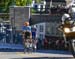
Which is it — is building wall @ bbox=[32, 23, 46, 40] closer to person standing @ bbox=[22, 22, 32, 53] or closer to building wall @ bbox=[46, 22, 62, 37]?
building wall @ bbox=[46, 22, 62, 37]

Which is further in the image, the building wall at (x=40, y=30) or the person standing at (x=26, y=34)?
the building wall at (x=40, y=30)

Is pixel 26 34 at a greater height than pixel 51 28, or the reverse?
pixel 26 34

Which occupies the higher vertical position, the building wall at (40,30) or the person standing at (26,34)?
the person standing at (26,34)

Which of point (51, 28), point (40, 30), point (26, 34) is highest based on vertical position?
point (26, 34)

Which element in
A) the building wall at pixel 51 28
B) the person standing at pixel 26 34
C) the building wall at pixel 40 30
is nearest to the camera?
the person standing at pixel 26 34

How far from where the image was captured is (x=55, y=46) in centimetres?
2138

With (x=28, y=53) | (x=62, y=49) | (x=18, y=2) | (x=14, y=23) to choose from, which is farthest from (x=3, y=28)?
(x=18, y=2)

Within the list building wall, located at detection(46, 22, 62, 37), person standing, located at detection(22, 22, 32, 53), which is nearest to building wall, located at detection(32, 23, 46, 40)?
building wall, located at detection(46, 22, 62, 37)

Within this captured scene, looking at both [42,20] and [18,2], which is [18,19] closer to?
[42,20]

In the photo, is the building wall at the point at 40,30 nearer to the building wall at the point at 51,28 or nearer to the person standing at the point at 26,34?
the building wall at the point at 51,28

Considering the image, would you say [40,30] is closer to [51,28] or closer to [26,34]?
[51,28]

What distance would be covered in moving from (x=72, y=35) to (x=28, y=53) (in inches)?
281

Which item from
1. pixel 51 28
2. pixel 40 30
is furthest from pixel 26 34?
pixel 51 28

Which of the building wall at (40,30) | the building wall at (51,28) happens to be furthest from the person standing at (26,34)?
the building wall at (51,28)
